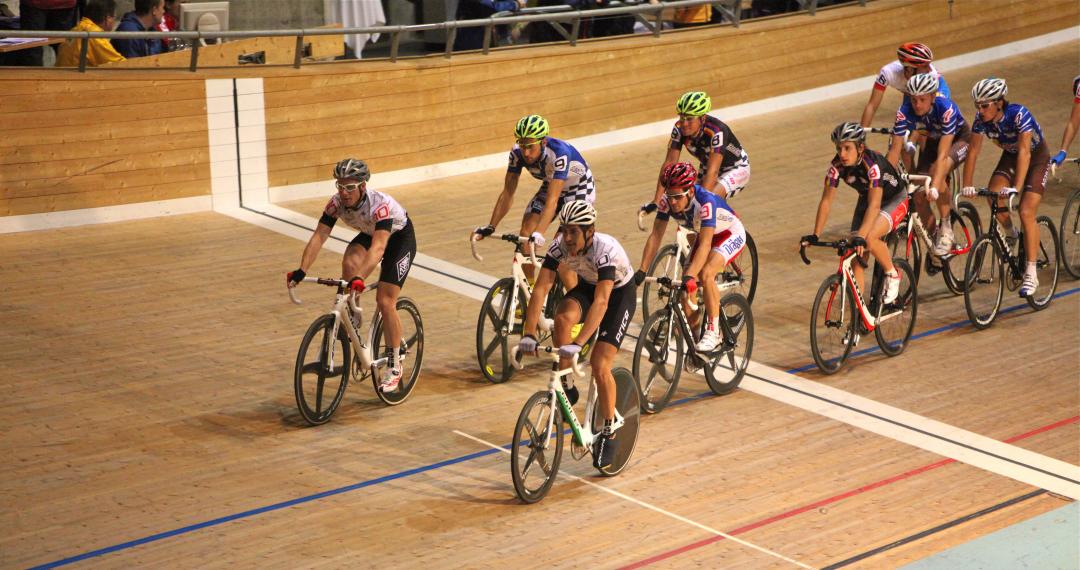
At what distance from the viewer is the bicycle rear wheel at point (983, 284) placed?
874 centimetres

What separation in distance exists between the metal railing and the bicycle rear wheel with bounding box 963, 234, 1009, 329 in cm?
551

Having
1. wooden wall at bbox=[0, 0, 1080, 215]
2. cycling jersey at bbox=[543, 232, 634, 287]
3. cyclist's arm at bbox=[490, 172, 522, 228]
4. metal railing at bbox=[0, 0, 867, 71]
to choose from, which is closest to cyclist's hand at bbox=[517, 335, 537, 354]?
cycling jersey at bbox=[543, 232, 634, 287]

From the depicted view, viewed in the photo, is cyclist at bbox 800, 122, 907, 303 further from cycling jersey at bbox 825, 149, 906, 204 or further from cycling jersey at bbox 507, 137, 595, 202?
cycling jersey at bbox 507, 137, 595, 202

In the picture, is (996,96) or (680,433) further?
(996,96)

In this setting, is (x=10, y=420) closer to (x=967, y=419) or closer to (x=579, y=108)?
(x=967, y=419)

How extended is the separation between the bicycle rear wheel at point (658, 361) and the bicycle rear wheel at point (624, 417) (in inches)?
16.9

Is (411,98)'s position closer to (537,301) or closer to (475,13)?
(475,13)

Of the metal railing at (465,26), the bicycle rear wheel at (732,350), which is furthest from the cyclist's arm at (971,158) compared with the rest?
the metal railing at (465,26)

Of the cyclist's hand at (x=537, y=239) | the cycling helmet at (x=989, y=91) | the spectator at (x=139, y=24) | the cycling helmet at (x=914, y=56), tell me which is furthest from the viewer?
the spectator at (x=139, y=24)

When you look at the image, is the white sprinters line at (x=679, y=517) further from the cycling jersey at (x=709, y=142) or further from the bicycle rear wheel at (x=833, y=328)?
the cycling jersey at (x=709, y=142)

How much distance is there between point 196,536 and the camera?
5.63 metres

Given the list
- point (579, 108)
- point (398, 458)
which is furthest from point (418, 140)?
point (398, 458)

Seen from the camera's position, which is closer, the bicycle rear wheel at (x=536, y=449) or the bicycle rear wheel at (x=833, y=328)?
the bicycle rear wheel at (x=536, y=449)

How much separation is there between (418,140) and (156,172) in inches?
109
